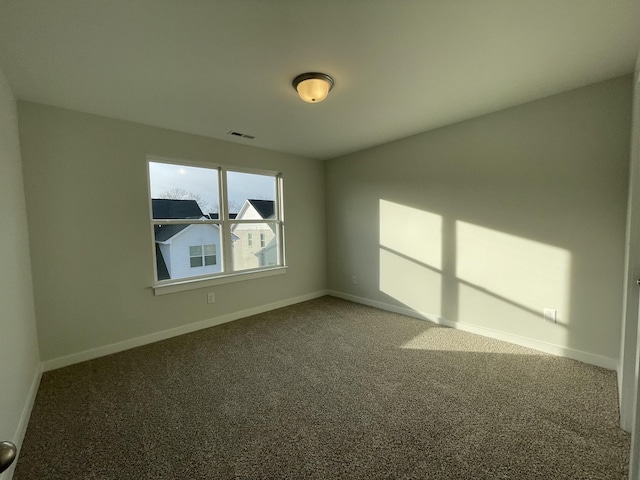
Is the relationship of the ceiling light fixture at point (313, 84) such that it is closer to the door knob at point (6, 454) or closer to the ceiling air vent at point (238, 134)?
the ceiling air vent at point (238, 134)

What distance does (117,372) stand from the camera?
8.11 ft

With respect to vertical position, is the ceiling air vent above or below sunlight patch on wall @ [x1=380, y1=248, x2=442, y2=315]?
above

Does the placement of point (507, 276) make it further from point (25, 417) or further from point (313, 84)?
point (25, 417)

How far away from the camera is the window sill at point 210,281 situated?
315 cm

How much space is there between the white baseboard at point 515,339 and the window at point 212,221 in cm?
185

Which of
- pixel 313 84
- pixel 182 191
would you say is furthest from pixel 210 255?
pixel 313 84

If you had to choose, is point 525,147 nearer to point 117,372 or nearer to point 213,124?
point 213,124

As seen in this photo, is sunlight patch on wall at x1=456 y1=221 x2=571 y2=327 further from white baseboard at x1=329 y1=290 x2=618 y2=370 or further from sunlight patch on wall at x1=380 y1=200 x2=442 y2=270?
sunlight patch on wall at x1=380 y1=200 x2=442 y2=270

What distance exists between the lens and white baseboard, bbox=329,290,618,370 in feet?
7.97

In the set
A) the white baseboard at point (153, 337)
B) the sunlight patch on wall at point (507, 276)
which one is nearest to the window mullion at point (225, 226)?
the white baseboard at point (153, 337)

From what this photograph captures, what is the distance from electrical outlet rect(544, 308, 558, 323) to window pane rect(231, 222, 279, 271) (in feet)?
10.7

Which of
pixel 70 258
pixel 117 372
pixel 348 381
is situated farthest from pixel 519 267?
pixel 70 258

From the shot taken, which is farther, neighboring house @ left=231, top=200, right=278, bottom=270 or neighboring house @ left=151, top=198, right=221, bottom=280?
neighboring house @ left=231, top=200, right=278, bottom=270

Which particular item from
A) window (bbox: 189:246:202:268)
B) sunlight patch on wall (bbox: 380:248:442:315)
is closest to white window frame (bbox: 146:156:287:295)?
window (bbox: 189:246:202:268)
